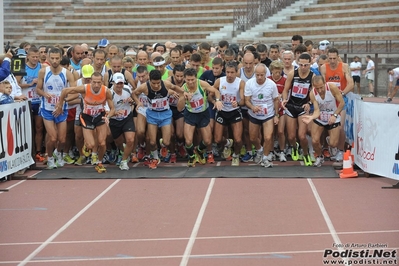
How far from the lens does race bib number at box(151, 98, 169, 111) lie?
13312mm

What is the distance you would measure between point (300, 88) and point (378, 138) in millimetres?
2006

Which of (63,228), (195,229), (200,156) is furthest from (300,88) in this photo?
(63,228)

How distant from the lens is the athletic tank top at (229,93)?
1337 cm

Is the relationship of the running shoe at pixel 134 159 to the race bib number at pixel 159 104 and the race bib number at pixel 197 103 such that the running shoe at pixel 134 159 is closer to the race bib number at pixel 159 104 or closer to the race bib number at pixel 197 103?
the race bib number at pixel 159 104

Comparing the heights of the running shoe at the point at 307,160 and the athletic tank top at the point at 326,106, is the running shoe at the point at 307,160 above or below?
below

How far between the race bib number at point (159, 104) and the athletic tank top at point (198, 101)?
0.37 metres

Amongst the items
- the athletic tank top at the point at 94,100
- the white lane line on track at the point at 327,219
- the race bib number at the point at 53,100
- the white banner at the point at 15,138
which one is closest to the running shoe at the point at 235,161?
the white lane line on track at the point at 327,219

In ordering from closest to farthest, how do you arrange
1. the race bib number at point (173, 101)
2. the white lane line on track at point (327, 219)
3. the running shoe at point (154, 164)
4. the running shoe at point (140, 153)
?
the white lane line on track at point (327, 219) → the running shoe at point (154, 164) → the race bib number at point (173, 101) → the running shoe at point (140, 153)

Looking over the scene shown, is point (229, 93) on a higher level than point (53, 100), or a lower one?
higher

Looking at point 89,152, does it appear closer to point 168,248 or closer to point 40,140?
point 40,140

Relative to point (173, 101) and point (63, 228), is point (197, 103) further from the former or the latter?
A: point (63, 228)

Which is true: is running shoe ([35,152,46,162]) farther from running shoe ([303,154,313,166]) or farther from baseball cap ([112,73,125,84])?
running shoe ([303,154,313,166])

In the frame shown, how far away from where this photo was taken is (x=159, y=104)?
525 inches

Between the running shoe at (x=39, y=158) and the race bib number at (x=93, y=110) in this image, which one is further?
the running shoe at (x=39, y=158)
